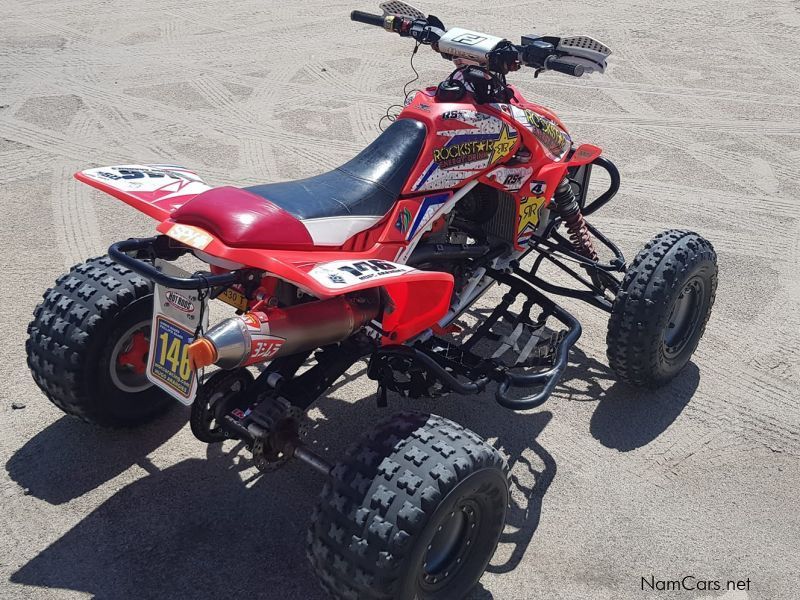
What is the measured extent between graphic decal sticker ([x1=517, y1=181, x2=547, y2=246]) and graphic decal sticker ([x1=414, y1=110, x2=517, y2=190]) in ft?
1.15

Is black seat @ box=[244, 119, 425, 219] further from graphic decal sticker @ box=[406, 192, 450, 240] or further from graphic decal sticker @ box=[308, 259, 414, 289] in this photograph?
graphic decal sticker @ box=[308, 259, 414, 289]

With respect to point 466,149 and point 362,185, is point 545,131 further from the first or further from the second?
point 362,185

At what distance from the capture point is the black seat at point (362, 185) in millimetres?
3734

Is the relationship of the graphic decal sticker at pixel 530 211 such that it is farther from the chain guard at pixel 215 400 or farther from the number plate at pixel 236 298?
the chain guard at pixel 215 400

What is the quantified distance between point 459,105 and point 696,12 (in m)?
11.3

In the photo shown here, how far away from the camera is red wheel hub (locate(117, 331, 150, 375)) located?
168 inches

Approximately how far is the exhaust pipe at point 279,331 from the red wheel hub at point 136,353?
3.54ft

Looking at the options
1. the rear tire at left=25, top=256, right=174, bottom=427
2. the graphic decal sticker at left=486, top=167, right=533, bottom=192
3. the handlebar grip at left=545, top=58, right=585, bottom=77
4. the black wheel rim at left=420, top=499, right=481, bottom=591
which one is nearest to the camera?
the black wheel rim at left=420, top=499, right=481, bottom=591

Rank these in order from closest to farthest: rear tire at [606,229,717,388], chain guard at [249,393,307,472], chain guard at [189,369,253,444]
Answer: chain guard at [249,393,307,472] → chain guard at [189,369,253,444] → rear tire at [606,229,717,388]

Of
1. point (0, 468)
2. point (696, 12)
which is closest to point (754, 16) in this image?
point (696, 12)

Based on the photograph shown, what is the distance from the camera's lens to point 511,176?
15.4 feet

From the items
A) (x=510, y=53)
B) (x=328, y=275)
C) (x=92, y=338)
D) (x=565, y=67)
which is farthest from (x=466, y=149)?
(x=92, y=338)

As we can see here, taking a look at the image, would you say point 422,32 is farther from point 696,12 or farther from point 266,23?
point 696,12

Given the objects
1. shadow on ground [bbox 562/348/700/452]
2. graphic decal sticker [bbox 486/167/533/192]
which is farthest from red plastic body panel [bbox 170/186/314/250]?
shadow on ground [bbox 562/348/700/452]
